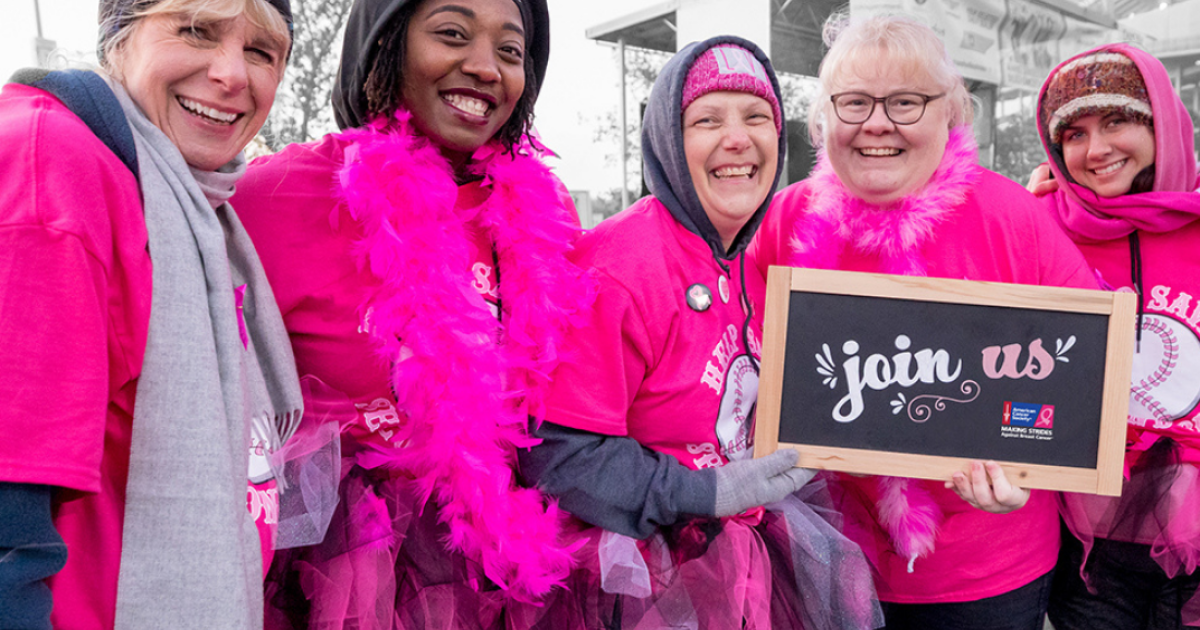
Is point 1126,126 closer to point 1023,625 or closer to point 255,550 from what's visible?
point 1023,625

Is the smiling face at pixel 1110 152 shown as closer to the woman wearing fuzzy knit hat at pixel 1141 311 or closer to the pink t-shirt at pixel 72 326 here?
the woman wearing fuzzy knit hat at pixel 1141 311

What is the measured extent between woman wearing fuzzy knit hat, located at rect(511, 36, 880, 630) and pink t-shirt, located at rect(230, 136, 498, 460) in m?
0.38

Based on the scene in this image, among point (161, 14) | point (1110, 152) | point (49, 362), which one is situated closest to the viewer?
point (49, 362)

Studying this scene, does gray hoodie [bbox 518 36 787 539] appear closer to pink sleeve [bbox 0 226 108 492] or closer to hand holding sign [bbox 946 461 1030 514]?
hand holding sign [bbox 946 461 1030 514]

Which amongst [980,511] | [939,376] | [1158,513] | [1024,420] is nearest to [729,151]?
[939,376]

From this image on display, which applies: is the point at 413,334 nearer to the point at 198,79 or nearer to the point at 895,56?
the point at 198,79

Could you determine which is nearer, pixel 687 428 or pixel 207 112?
pixel 207 112

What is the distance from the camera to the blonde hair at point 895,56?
79.7 inches

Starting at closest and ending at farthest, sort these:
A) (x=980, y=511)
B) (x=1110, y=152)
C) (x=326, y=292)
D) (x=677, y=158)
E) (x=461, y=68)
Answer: (x=326, y=292) → (x=461, y=68) → (x=677, y=158) → (x=980, y=511) → (x=1110, y=152)

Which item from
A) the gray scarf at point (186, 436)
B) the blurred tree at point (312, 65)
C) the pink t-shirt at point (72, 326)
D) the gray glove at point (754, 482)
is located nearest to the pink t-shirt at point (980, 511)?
the gray glove at point (754, 482)

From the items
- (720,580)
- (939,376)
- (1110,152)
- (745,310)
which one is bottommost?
(720,580)

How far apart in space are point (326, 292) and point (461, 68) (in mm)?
634

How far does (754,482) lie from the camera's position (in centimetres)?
165

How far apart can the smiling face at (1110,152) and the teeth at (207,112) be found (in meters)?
2.41
